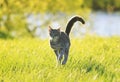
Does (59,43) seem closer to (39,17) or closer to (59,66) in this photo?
(59,66)

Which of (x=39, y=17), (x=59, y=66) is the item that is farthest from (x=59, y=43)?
(x=39, y=17)

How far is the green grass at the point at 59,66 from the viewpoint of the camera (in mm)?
6488

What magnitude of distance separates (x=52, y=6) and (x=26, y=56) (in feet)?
95.3

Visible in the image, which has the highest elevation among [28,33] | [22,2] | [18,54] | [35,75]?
[35,75]

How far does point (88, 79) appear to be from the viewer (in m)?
6.41

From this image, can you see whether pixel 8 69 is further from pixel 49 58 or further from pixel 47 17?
pixel 47 17

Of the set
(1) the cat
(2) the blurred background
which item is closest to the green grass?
(1) the cat

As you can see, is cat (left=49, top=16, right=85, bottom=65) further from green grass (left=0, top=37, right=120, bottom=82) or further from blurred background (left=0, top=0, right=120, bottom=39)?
blurred background (left=0, top=0, right=120, bottom=39)

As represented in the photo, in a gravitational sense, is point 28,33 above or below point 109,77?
below

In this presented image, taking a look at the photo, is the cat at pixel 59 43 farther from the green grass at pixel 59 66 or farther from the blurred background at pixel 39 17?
the blurred background at pixel 39 17

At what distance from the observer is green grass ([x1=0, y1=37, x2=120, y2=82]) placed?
21.3 ft

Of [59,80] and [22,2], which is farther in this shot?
[22,2]

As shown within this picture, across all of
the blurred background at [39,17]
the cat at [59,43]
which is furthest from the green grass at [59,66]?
the blurred background at [39,17]

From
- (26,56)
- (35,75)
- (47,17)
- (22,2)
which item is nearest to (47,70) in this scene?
(35,75)
